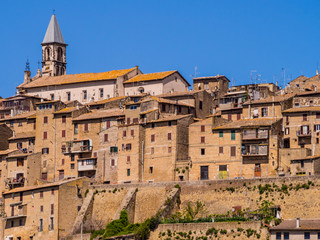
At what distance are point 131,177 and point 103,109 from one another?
51.6ft

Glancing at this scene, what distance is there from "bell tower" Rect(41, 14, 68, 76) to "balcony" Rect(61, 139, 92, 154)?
37.6m

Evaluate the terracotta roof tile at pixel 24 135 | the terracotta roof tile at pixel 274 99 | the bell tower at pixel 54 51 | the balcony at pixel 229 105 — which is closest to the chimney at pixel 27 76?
the bell tower at pixel 54 51

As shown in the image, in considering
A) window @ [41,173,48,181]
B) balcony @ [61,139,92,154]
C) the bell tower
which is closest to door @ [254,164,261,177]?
balcony @ [61,139,92,154]

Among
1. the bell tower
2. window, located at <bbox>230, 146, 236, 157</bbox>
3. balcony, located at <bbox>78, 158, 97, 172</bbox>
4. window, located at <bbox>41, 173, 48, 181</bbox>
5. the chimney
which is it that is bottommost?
window, located at <bbox>41, 173, 48, 181</bbox>

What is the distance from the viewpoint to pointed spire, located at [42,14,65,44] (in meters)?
150

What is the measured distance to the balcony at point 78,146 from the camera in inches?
4205

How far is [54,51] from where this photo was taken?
148125mm

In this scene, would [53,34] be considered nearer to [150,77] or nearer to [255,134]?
[150,77]

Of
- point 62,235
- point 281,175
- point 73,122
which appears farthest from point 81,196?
point 281,175

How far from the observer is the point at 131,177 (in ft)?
332

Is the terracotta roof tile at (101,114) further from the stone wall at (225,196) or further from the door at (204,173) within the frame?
the door at (204,173)

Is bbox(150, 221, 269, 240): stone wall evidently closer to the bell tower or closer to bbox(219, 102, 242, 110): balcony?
bbox(219, 102, 242, 110): balcony

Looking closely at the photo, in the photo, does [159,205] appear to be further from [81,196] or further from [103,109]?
[103,109]

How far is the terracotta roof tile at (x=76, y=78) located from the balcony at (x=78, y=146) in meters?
18.3
